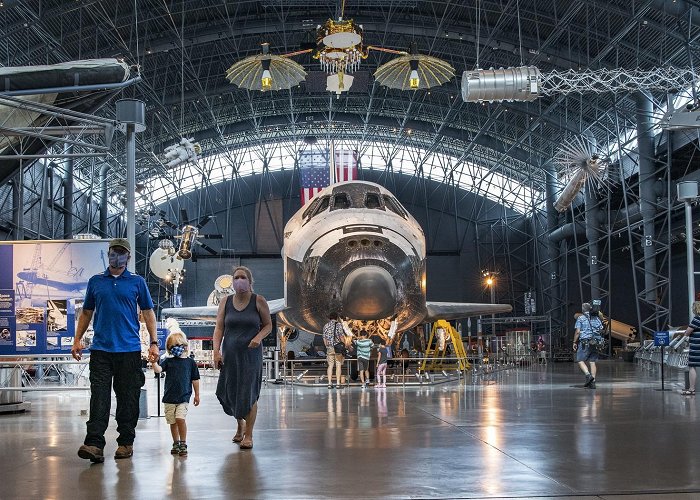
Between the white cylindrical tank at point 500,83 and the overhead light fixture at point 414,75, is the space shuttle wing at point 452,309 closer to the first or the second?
the white cylindrical tank at point 500,83

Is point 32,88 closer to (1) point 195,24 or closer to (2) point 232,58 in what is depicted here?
(1) point 195,24

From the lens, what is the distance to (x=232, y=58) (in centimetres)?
3266

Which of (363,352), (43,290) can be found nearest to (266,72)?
(363,352)

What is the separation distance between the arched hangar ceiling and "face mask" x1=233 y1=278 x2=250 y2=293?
14.3 m

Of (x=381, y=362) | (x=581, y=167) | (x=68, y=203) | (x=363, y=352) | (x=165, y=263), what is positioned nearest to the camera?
(x=363, y=352)

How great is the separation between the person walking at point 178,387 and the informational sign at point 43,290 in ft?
10.1

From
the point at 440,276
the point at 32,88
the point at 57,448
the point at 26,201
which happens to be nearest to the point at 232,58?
the point at 26,201

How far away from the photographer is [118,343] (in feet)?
16.2

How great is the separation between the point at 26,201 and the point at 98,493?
29.7 meters

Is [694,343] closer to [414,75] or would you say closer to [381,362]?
[381,362]

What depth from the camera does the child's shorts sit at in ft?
16.2

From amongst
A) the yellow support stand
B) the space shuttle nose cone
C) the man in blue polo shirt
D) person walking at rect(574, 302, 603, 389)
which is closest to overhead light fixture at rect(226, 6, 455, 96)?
the yellow support stand

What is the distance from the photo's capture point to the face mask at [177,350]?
17.0 feet

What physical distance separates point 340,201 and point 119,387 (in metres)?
7.85
